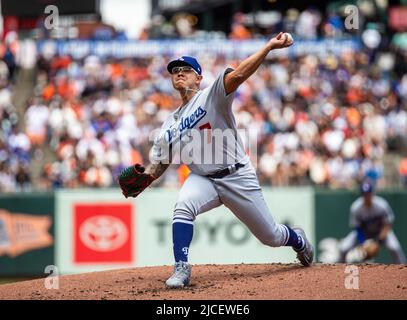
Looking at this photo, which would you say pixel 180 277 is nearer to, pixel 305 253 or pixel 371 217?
pixel 305 253

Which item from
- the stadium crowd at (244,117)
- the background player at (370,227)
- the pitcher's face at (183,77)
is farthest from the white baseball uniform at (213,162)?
the stadium crowd at (244,117)

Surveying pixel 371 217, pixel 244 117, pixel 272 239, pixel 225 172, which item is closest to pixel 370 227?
pixel 371 217

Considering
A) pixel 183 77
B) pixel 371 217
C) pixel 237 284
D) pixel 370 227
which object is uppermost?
pixel 183 77

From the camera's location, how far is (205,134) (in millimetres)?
6438

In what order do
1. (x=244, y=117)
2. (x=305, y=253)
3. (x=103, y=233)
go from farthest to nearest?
(x=244, y=117) → (x=103, y=233) → (x=305, y=253)

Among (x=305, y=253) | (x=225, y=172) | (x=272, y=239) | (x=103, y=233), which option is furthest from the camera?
(x=103, y=233)

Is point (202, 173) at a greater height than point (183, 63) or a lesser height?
lesser

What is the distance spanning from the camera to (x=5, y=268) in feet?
41.9

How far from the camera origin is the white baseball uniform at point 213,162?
21.0ft

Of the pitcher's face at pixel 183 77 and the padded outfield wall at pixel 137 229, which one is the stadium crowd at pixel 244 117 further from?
the pitcher's face at pixel 183 77

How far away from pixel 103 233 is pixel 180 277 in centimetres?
632
